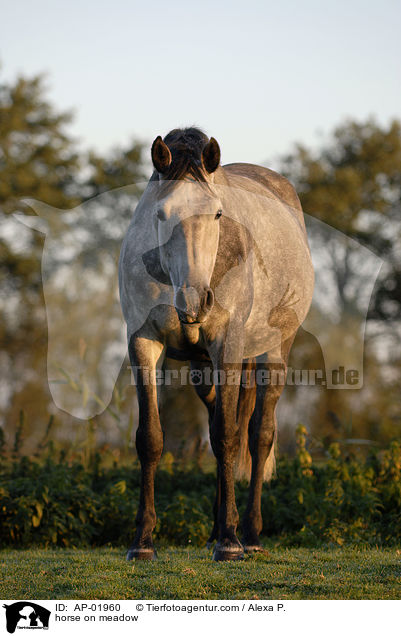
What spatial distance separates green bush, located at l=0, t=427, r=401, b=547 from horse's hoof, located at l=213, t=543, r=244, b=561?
142 cm

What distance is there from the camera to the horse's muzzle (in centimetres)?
423

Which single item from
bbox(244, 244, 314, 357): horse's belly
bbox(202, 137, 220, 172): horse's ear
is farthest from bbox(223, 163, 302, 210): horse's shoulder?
bbox(202, 137, 220, 172): horse's ear

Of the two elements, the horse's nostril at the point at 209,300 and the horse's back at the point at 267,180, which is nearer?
the horse's nostril at the point at 209,300

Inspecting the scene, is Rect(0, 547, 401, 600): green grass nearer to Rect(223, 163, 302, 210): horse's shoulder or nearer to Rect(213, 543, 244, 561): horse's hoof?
Rect(213, 543, 244, 561): horse's hoof

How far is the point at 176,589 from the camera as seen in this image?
3.85 m

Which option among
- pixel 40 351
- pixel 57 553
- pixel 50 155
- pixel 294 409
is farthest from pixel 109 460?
pixel 50 155

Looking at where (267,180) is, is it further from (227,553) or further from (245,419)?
(227,553)

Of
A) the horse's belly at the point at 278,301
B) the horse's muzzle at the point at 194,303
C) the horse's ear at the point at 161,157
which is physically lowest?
the horse's muzzle at the point at 194,303

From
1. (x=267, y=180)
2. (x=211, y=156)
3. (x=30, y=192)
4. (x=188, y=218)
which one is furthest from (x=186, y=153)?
(x=30, y=192)

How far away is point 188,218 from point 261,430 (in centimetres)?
242

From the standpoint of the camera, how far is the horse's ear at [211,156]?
4.68 meters

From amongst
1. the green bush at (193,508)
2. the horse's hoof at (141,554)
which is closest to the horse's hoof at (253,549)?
the green bush at (193,508)
